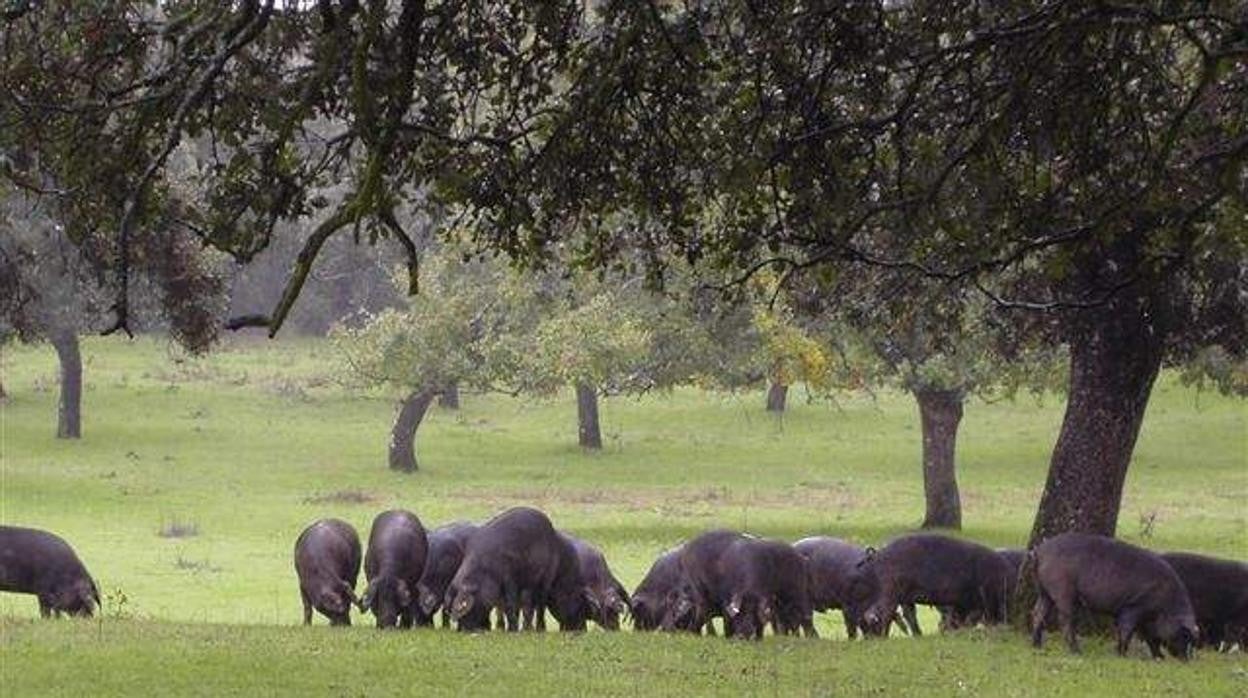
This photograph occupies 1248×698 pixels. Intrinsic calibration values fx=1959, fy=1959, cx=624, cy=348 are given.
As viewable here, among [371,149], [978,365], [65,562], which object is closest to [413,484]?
[978,365]

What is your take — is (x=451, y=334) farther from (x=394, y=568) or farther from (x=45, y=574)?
(x=394, y=568)

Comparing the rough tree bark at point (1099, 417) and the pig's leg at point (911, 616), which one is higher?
the rough tree bark at point (1099, 417)

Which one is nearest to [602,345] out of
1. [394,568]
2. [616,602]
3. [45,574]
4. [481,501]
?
[481,501]

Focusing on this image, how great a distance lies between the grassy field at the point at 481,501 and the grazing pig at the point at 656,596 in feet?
8.52

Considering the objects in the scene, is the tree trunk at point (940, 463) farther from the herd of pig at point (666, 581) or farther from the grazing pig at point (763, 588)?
the grazing pig at point (763, 588)

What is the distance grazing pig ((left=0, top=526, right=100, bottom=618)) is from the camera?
22188 millimetres

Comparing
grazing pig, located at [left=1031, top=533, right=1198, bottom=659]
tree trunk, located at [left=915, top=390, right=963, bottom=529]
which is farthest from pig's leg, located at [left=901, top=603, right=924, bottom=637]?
tree trunk, located at [left=915, top=390, right=963, bottom=529]

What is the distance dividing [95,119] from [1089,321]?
11.0m

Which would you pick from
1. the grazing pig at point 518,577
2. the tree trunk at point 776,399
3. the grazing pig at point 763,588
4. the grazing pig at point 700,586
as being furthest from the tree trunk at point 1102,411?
the tree trunk at point 776,399

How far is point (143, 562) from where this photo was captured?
33.5m

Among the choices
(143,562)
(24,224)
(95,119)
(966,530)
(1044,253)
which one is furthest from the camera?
(966,530)

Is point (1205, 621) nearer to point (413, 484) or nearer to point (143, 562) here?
point (143, 562)

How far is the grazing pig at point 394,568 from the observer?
20.5 metres

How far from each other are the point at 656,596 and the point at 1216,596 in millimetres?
5903
